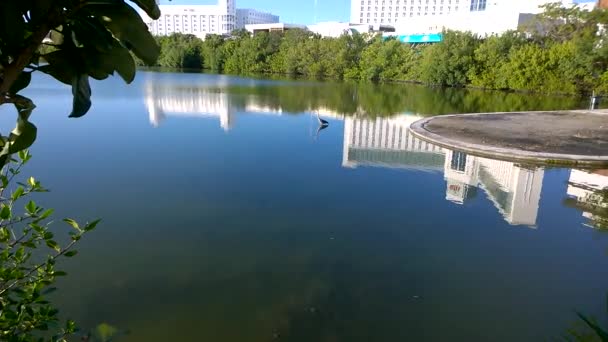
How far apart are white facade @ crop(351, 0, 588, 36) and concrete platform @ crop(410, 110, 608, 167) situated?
1010 inches

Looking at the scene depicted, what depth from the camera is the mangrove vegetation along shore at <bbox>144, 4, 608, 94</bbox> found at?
100ft

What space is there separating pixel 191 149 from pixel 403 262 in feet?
23.2

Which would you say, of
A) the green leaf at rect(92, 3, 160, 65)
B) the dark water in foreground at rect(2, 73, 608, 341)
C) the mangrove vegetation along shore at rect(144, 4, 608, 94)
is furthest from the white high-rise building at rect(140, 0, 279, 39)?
the green leaf at rect(92, 3, 160, 65)

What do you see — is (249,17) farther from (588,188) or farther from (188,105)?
(588,188)

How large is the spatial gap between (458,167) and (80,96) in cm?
990

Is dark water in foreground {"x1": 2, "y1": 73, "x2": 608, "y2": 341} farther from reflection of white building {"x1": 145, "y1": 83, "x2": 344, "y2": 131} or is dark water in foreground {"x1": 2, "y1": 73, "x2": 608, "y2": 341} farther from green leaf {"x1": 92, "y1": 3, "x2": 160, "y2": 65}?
reflection of white building {"x1": 145, "y1": 83, "x2": 344, "y2": 131}

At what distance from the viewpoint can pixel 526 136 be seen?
13109 millimetres

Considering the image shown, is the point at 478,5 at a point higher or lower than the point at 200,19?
higher

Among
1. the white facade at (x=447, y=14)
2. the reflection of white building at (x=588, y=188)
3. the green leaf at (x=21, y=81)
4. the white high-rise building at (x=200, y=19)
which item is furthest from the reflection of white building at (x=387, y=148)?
the white high-rise building at (x=200, y=19)

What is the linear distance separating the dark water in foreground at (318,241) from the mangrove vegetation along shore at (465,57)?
25993 mm

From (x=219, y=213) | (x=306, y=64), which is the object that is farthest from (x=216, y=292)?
(x=306, y=64)

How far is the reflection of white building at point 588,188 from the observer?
24.9 ft

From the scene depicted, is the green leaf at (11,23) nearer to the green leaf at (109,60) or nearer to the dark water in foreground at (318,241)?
the green leaf at (109,60)

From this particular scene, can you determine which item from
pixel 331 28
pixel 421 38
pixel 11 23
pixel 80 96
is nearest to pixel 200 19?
pixel 331 28
